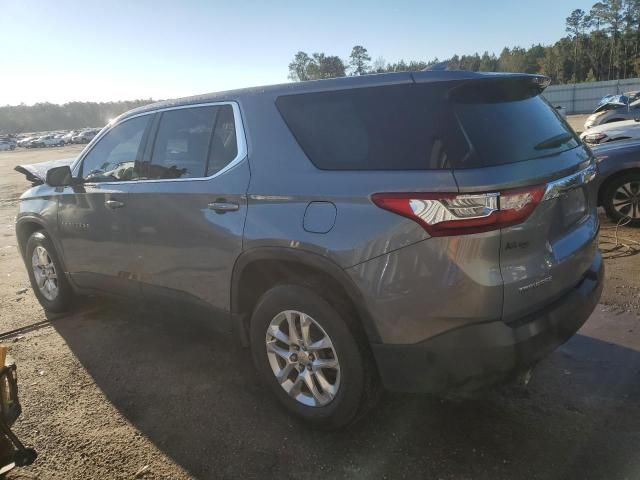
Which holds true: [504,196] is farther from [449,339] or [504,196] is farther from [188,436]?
[188,436]

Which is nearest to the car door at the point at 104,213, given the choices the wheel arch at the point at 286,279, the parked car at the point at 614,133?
the wheel arch at the point at 286,279

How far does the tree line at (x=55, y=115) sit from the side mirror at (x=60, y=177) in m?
126

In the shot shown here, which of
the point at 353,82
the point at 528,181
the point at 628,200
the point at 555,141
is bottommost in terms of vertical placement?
the point at 628,200

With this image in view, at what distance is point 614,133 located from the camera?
764 centimetres

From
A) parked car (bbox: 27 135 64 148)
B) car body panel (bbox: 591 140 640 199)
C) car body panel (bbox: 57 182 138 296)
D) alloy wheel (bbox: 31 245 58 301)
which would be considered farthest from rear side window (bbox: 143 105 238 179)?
parked car (bbox: 27 135 64 148)

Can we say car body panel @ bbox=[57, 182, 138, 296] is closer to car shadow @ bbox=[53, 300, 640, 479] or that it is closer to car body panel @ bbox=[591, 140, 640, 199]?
car shadow @ bbox=[53, 300, 640, 479]

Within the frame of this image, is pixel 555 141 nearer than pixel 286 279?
Yes

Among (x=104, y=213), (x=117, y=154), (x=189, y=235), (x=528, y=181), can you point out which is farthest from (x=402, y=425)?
(x=117, y=154)

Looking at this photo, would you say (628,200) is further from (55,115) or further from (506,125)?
(55,115)

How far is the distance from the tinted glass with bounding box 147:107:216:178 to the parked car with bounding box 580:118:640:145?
5.94m

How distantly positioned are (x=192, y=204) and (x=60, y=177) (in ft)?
5.83

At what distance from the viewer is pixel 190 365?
372 cm

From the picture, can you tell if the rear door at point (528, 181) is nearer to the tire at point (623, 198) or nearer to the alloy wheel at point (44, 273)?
the alloy wheel at point (44, 273)

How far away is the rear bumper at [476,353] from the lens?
7.21 feet
